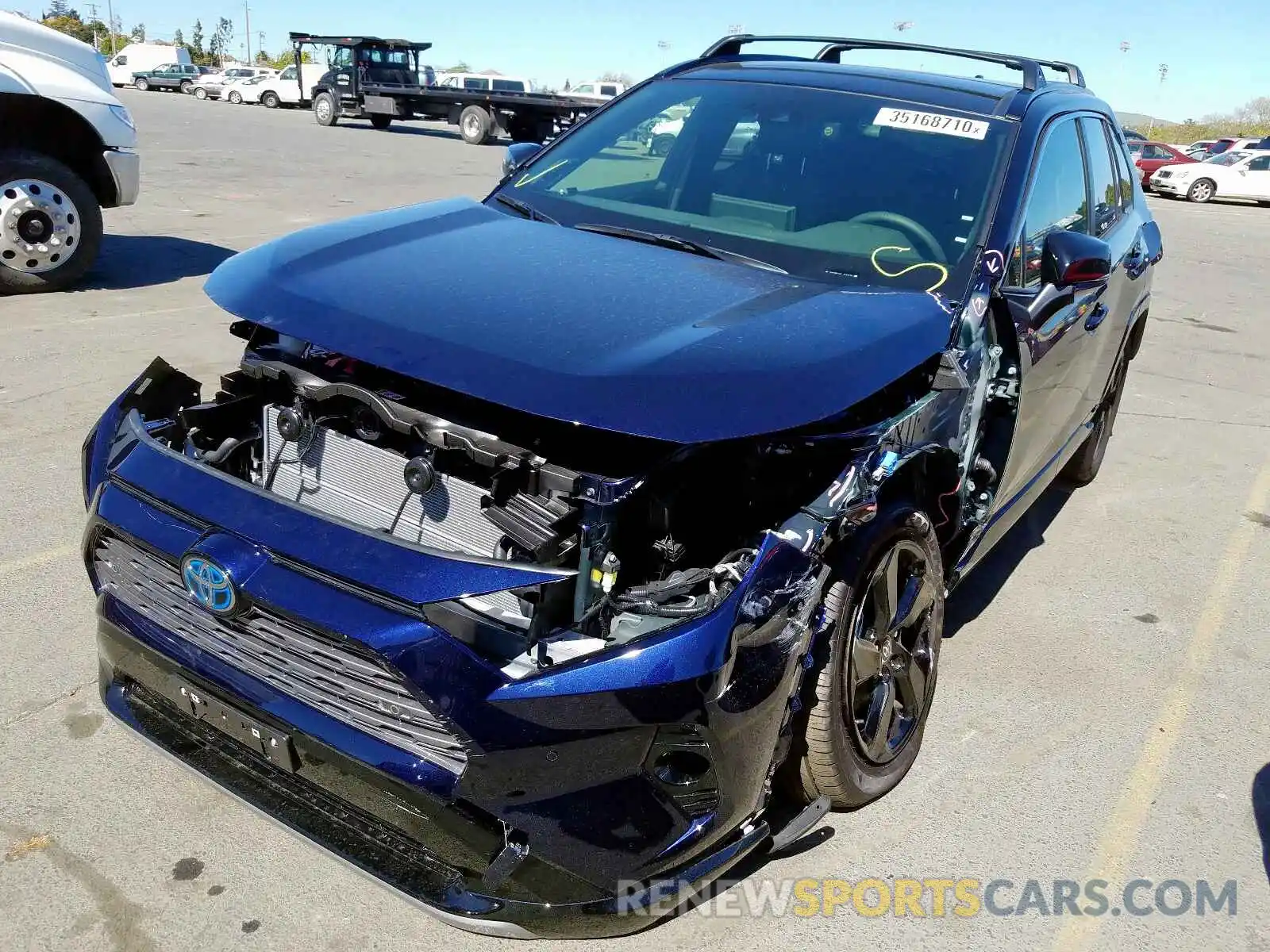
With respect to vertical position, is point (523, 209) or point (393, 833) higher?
point (523, 209)

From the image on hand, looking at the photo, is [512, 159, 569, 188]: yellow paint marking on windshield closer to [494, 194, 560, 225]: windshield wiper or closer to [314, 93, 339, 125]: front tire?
[494, 194, 560, 225]: windshield wiper

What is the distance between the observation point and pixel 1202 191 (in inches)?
1055

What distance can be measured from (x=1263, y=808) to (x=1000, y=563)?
→ 1.64m

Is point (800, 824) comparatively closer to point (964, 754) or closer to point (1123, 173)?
point (964, 754)

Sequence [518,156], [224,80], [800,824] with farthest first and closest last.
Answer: [224,80] → [518,156] → [800,824]

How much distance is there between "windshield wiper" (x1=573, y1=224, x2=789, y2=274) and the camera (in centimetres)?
319

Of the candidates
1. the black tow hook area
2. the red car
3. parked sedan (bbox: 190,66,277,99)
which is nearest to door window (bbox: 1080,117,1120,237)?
the black tow hook area

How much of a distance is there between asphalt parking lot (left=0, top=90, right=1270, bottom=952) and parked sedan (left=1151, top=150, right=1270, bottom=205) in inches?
912

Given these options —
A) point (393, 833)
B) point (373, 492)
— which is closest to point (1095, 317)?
point (373, 492)

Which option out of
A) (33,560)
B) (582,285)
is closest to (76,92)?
(33,560)

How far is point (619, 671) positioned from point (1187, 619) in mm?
3162

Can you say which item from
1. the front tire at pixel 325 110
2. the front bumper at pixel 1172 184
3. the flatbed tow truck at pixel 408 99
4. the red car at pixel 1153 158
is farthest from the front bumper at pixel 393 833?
the front tire at pixel 325 110

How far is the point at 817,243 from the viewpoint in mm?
3277

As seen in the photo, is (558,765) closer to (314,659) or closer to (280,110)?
(314,659)
